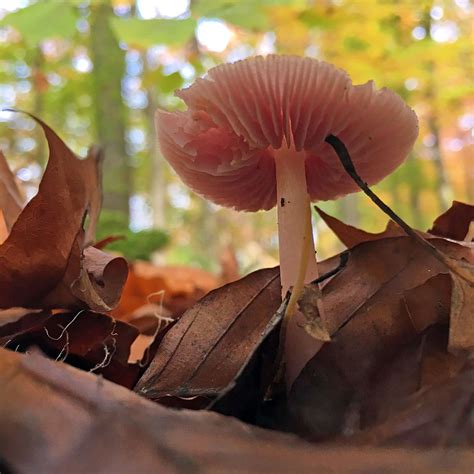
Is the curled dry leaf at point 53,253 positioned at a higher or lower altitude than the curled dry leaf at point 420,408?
higher

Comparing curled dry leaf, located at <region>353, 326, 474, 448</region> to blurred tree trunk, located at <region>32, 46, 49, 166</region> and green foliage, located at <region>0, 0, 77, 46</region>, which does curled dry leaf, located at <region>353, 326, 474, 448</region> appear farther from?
blurred tree trunk, located at <region>32, 46, 49, 166</region>

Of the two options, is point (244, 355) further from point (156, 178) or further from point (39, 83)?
point (39, 83)

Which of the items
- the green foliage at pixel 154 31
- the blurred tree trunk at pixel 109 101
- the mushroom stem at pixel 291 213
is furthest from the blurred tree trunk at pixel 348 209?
the mushroom stem at pixel 291 213

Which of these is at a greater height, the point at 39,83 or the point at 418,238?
the point at 418,238

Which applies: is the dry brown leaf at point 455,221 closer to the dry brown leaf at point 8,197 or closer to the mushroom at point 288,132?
the mushroom at point 288,132

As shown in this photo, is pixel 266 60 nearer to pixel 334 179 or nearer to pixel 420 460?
pixel 334 179

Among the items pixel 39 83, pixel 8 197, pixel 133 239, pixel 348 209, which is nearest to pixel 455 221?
pixel 8 197

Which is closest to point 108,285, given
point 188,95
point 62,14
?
point 188,95
